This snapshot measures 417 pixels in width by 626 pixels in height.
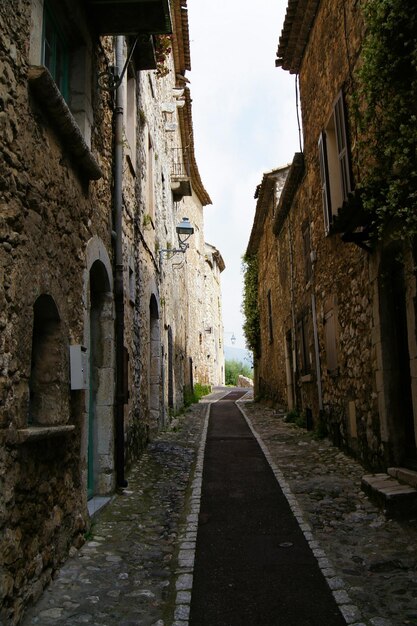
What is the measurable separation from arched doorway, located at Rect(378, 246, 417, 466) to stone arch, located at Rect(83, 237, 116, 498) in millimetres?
2994

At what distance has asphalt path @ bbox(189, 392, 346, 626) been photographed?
3.22 m

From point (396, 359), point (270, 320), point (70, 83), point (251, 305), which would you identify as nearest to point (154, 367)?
point (396, 359)

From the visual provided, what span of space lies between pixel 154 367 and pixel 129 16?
21.6ft

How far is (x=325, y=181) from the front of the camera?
27.4 ft

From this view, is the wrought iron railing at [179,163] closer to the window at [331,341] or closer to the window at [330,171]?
the window at [330,171]

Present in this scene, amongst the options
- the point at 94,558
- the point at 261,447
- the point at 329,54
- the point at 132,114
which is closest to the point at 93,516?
the point at 94,558

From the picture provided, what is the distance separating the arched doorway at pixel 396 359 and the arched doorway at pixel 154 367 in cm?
517

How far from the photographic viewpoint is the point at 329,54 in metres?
8.07

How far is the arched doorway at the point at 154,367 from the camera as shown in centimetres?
1024

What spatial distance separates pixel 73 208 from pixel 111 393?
2302mm

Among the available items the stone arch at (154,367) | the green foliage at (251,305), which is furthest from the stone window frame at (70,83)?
the green foliage at (251,305)

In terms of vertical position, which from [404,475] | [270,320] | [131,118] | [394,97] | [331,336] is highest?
[131,118]

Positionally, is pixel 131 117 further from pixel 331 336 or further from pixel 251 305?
pixel 251 305

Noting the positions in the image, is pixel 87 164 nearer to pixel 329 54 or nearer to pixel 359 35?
pixel 359 35
